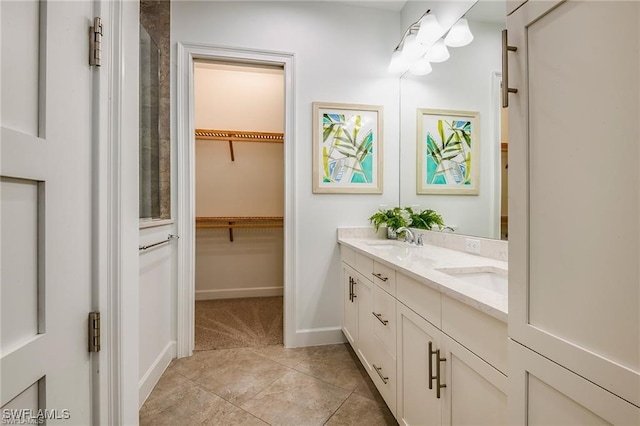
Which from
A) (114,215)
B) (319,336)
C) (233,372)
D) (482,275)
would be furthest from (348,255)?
(114,215)

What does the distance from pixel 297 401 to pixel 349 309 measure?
2.35 ft

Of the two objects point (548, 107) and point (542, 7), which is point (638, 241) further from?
point (542, 7)

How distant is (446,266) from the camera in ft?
4.44

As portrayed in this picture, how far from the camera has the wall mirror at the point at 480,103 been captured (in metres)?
1.54

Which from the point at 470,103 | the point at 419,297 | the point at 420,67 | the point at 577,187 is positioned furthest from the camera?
the point at 420,67

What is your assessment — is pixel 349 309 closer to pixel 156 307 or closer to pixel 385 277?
pixel 385 277

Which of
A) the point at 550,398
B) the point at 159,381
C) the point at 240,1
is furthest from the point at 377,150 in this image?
the point at 159,381

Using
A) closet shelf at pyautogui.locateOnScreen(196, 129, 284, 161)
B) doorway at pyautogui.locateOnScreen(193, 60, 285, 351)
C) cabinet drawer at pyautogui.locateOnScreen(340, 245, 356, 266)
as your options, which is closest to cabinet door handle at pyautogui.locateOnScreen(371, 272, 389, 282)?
cabinet drawer at pyautogui.locateOnScreen(340, 245, 356, 266)

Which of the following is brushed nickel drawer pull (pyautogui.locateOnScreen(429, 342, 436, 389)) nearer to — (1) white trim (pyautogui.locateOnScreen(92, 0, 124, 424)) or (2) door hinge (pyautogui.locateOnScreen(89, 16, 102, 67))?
(1) white trim (pyautogui.locateOnScreen(92, 0, 124, 424))

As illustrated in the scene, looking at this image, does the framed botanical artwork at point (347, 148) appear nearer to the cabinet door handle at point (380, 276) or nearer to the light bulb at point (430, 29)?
the light bulb at point (430, 29)

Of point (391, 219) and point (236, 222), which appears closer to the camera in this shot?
point (391, 219)

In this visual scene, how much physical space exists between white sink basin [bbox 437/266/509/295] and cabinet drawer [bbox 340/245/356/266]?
788 millimetres

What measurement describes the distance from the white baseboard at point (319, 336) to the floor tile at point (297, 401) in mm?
442

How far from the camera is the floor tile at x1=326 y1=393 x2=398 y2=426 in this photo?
58.5 inches
